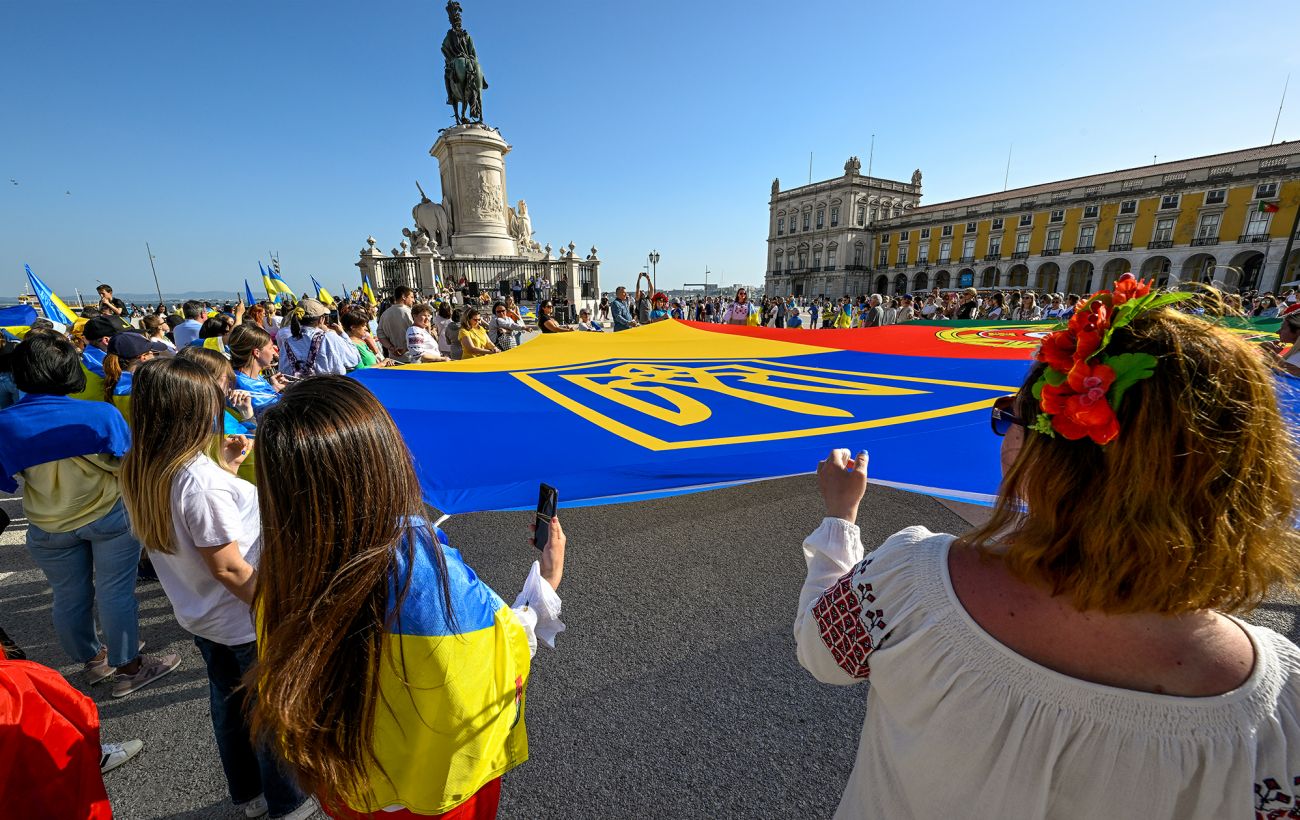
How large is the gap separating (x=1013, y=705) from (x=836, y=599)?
29cm

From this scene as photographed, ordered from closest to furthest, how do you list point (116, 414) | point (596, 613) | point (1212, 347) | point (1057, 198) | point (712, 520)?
point (1212, 347), point (116, 414), point (596, 613), point (712, 520), point (1057, 198)

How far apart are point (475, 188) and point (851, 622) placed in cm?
2485

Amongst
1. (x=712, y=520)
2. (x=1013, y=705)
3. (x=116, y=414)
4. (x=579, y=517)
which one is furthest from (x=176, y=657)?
(x=1013, y=705)

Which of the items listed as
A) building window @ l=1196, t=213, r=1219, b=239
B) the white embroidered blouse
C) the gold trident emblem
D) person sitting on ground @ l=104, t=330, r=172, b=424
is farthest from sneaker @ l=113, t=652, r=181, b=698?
building window @ l=1196, t=213, r=1219, b=239

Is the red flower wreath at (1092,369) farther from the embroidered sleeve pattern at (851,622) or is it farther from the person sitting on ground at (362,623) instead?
the person sitting on ground at (362,623)

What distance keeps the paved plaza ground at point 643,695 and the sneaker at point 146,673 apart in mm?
47

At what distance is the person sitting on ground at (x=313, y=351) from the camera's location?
4.79m

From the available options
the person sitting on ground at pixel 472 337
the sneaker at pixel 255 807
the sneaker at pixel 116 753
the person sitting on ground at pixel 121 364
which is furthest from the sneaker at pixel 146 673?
the person sitting on ground at pixel 472 337

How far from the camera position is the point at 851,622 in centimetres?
92

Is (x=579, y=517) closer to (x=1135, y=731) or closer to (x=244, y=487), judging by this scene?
(x=244, y=487)

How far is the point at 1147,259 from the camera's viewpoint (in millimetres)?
41219

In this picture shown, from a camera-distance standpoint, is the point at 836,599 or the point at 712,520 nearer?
the point at 836,599

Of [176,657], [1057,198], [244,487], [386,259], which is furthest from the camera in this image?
[1057,198]

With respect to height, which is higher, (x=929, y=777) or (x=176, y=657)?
(x=929, y=777)
